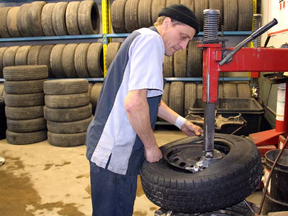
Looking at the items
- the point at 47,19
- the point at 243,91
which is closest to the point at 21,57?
the point at 47,19

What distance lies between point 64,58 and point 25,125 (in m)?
1.56

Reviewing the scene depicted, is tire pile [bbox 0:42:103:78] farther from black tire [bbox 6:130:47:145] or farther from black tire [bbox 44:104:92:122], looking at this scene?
black tire [bbox 6:130:47:145]

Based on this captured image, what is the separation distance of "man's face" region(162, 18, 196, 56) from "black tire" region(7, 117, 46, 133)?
3716 mm

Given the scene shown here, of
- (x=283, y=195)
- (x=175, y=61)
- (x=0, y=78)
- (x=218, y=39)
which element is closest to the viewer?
(x=218, y=39)

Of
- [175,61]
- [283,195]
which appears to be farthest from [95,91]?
[283,195]

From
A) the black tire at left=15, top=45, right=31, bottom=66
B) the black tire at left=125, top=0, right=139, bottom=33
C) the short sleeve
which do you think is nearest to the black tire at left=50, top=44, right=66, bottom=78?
the black tire at left=15, top=45, right=31, bottom=66

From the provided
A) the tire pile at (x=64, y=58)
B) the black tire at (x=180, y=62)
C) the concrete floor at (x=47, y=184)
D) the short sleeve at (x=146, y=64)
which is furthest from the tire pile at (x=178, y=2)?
the short sleeve at (x=146, y=64)

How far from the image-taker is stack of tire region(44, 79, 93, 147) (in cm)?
466

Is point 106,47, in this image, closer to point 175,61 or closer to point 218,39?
point 175,61

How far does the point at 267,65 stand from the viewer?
158cm

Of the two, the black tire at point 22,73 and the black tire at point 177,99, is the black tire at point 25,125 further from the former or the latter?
the black tire at point 177,99

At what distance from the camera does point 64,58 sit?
5762mm

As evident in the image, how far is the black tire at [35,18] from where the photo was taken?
5.85 m

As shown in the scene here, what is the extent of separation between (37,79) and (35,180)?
2.00 meters
